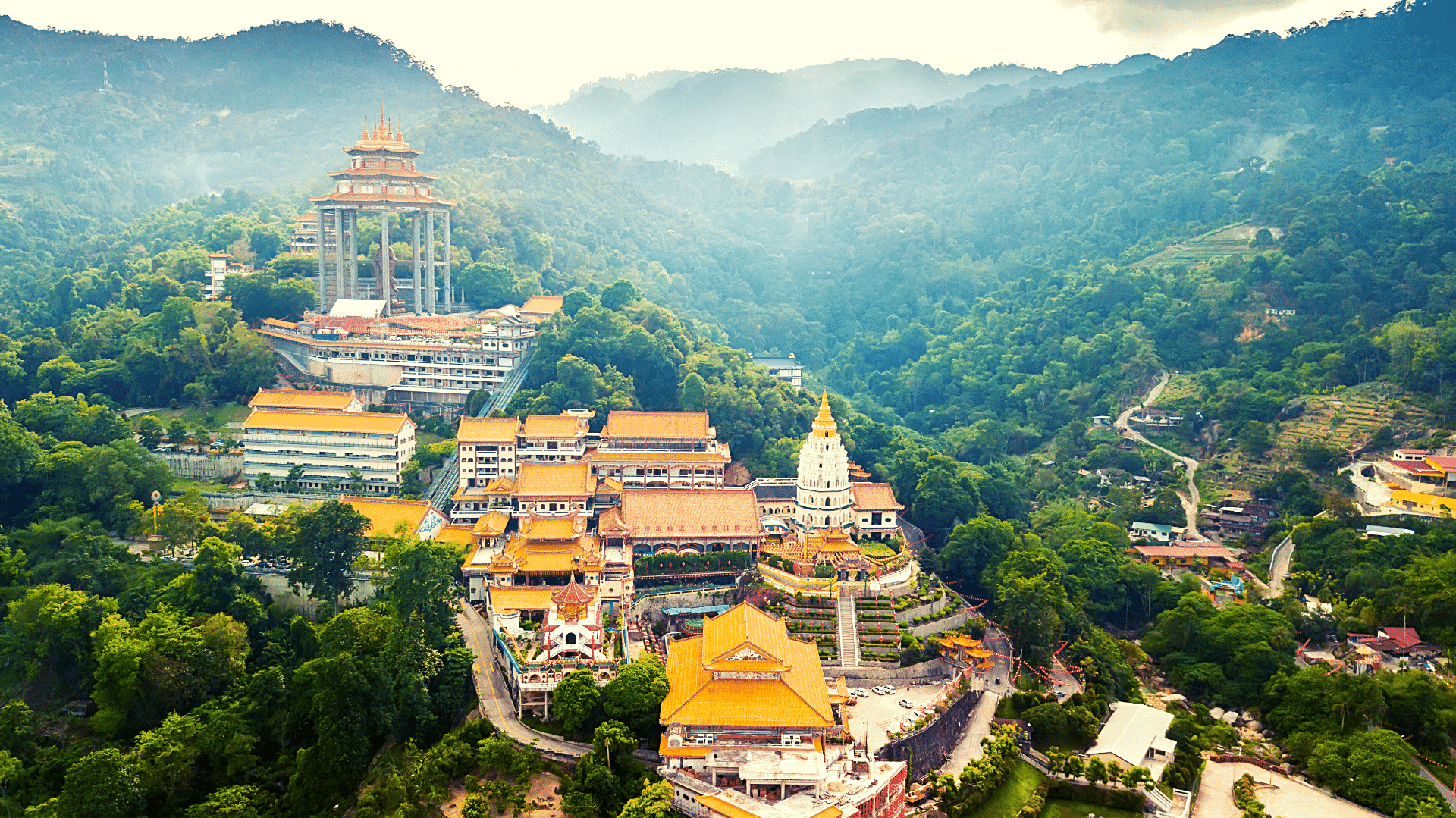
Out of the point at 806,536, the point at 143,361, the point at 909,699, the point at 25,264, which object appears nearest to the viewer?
the point at 909,699

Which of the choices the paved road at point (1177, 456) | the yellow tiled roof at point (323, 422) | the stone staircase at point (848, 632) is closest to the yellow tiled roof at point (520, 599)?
the stone staircase at point (848, 632)

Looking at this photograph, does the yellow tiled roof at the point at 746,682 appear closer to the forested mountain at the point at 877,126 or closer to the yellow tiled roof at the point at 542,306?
the yellow tiled roof at the point at 542,306

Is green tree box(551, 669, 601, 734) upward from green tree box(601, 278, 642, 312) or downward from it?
downward

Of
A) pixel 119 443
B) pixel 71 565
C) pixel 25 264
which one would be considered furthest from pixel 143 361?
pixel 25 264

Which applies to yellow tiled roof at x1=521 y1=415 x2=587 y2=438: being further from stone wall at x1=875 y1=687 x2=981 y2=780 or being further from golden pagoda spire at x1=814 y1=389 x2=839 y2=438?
stone wall at x1=875 y1=687 x2=981 y2=780

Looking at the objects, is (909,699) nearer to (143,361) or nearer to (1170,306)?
(143,361)

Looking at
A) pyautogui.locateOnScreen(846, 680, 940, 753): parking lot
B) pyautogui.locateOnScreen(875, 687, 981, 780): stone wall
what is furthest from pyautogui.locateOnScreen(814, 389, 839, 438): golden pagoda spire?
pyautogui.locateOnScreen(875, 687, 981, 780): stone wall

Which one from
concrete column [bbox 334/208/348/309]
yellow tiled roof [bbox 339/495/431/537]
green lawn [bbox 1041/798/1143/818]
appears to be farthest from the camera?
concrete column [bbox 334/208/348/309]
